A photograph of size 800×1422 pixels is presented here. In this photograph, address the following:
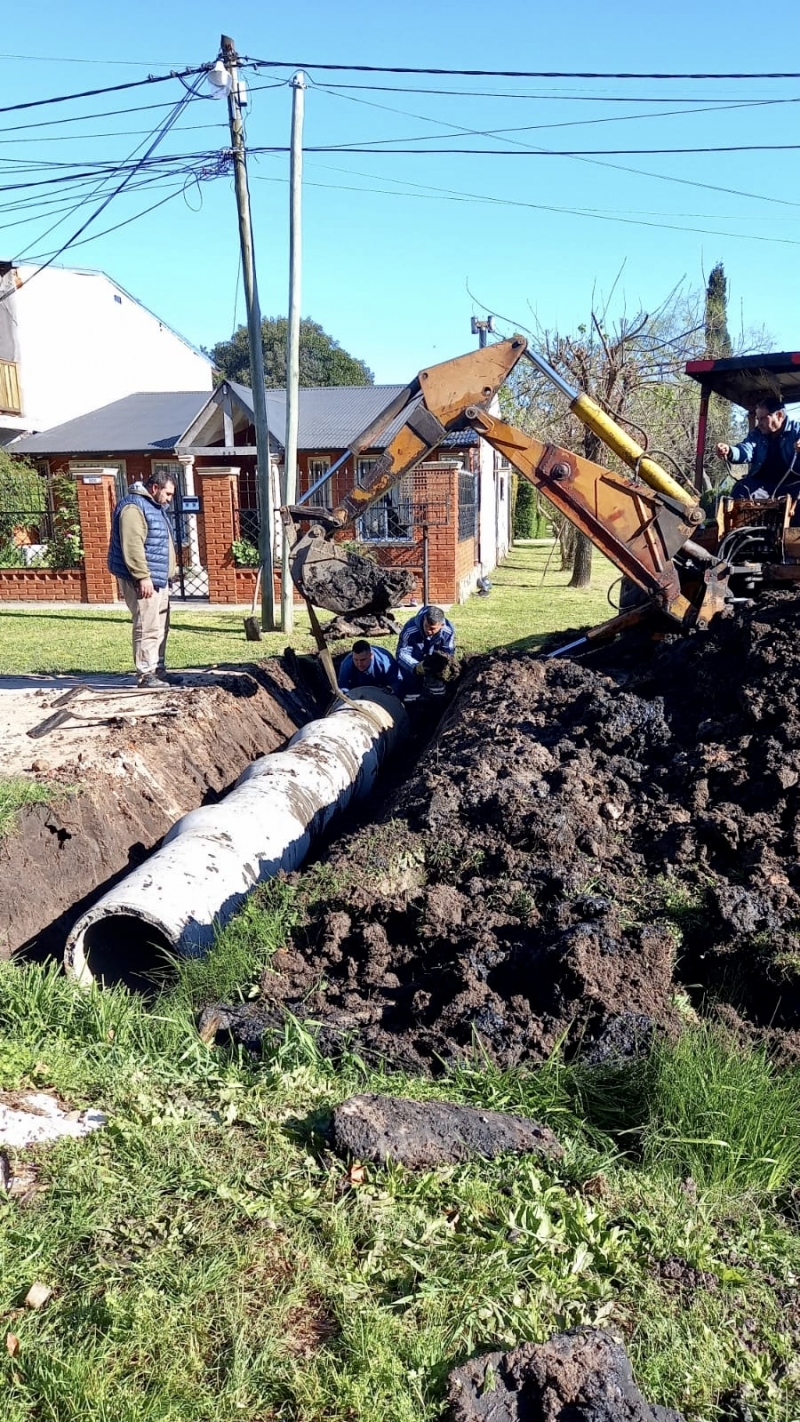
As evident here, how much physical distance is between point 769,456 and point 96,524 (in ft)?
39.8

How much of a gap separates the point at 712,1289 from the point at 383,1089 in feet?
4.21

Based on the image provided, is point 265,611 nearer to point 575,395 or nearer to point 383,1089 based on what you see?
point 575,395

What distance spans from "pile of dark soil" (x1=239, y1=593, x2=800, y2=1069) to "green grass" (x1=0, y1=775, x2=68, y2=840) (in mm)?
1854

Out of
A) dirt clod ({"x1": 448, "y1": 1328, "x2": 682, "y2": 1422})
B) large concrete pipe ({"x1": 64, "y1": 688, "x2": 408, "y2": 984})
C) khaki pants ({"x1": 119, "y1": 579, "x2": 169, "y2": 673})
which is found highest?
khaki pants ({"x1": 119, "y1": 579, "x2": 169, "y2": 673})

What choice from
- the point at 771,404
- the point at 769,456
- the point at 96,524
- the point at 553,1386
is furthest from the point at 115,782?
the point at 96,524

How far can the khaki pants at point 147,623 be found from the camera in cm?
923

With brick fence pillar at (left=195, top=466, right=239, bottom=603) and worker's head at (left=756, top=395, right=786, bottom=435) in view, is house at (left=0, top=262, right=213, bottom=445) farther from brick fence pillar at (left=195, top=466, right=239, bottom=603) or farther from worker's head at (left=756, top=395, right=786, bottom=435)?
worker's head at (left=756, top=395, right=786, bottom=435)

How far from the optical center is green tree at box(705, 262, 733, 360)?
22.0m

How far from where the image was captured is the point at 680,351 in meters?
19.9

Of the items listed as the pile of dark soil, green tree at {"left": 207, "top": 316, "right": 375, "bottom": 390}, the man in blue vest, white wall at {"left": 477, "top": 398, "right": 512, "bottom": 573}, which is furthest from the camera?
green tree at {"left": 207, "top": 316, "right": 375, "bottom": 390}

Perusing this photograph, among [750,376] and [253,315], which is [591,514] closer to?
[750,376]

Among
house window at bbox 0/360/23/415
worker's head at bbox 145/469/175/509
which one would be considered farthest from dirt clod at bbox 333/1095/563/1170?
house window at bbox 0/360/23/415

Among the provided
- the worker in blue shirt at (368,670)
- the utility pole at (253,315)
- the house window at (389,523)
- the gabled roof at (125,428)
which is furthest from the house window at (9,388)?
the worker in blue shirt at (368,670)

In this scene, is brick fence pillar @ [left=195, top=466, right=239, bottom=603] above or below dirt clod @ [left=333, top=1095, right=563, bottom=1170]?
above
